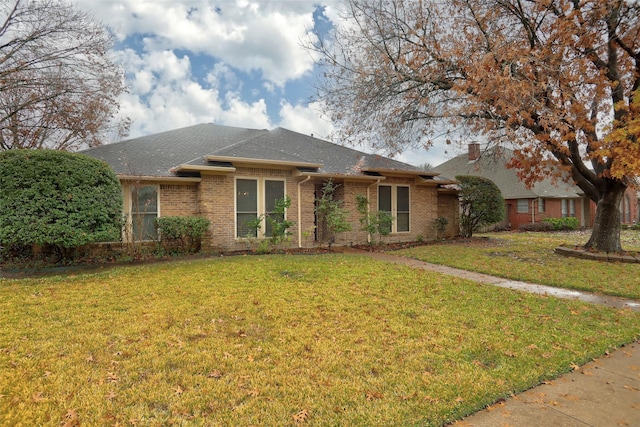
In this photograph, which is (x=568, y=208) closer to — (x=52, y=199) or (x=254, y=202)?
(x=254, y=202)

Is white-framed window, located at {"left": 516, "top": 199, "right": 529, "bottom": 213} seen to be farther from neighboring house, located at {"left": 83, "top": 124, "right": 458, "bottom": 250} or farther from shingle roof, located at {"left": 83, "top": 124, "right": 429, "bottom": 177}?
shingle roof, located at {"left": 83, "top": 124, "right": 429, "bottom": 177}

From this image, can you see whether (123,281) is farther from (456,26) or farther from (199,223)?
(456,26)

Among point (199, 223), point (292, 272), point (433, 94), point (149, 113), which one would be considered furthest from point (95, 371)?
point (149, 113)

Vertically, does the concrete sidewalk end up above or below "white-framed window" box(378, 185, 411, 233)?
below

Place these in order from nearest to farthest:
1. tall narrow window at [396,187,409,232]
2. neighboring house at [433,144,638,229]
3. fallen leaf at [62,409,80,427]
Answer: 1. fallen leaf at [62,409,80,427]
2. tall narrow window at [396,187,409,232]
3. neighboring house at [433,144,638,229]

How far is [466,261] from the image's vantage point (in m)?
10.4

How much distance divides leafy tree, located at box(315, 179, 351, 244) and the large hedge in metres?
6.63

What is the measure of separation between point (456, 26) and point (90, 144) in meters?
16.7

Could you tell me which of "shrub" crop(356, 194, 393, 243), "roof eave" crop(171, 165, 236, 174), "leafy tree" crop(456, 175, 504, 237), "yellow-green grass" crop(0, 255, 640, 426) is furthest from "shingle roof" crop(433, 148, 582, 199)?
"yellow-green grass" crop(0, 255, 640, 426)

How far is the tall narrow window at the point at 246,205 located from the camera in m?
12.0

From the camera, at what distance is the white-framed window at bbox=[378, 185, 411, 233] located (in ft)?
49.0

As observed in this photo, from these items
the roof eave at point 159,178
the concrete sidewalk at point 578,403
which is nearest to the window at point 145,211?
the roof eave at point 159,178

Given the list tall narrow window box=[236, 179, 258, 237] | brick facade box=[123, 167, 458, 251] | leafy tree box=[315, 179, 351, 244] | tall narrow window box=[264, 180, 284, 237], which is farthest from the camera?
tall narrow window box=[264, 180, 284, 237]

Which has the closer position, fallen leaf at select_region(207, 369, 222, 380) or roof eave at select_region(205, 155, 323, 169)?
fallen leaf at select_region(207, 369, 222, 380)
